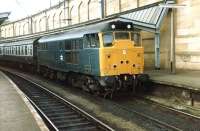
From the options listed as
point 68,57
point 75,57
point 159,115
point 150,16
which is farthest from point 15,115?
point 150,16

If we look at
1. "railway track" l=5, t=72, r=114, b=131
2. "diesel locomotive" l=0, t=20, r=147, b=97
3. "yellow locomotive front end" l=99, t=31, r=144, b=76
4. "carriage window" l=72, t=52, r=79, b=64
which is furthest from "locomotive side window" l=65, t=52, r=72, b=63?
"yellow locomotive front end" l=99, t=31, r=144, b=76

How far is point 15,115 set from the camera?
1278cm

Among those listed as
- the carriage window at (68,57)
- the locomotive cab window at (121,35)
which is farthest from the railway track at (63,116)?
the locomotive cab window at (121,35)

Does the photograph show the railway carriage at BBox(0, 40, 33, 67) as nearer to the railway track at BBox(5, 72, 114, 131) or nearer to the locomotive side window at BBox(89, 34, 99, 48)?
the railway track at BBox(5, 72, 114, 131)

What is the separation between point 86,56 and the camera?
1822cm

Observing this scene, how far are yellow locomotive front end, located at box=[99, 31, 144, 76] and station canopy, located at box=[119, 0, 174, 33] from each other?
477cm

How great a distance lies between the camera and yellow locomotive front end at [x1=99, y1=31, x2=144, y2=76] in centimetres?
A: 1681

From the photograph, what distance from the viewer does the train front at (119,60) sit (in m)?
16.8

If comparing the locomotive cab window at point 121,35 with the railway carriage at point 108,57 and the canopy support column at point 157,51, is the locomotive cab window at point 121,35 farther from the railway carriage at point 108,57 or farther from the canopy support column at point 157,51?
the canopy support column at point 157,51

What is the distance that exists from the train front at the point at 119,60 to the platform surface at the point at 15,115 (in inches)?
140

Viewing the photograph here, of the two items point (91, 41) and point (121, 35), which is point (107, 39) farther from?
point (91, 41)

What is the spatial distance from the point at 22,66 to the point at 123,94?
21344mm

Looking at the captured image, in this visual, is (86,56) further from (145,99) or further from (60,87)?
(60,87)

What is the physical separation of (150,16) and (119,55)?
777cm
